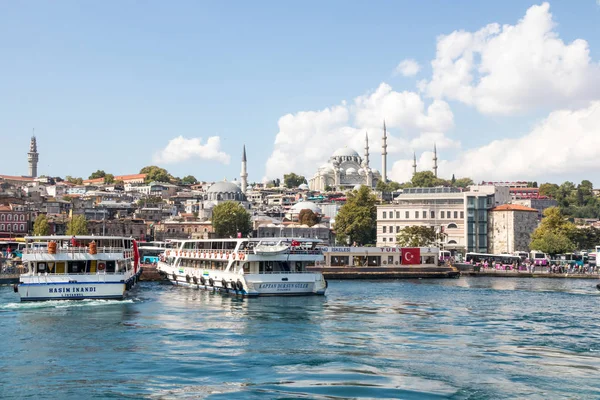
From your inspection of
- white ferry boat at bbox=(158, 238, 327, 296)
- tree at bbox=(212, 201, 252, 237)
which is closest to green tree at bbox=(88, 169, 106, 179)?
tree at bbox=(212, 201, 252, 237)

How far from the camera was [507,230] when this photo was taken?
77.2m

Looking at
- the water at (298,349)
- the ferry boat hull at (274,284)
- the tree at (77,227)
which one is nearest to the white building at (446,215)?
the tree at (77,227)

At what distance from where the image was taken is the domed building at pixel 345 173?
17562 centimetres

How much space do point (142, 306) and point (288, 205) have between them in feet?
373

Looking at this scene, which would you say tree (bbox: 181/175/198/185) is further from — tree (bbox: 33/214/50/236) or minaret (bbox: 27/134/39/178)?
tree (bbox: 33/214/50/236)

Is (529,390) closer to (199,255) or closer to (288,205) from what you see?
(199,255)

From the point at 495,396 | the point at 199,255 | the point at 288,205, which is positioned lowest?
the point at 495,396

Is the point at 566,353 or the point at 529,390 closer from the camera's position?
the point at 529,390

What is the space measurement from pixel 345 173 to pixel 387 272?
12024 cm

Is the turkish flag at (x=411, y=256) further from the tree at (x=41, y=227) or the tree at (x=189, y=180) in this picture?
the tree at (x=189, y=180)

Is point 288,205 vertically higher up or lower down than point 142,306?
higher up

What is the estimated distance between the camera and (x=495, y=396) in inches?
642

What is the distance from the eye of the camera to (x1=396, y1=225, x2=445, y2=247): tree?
239ft

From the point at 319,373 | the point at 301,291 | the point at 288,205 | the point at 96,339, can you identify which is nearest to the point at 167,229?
the point at 288,205
